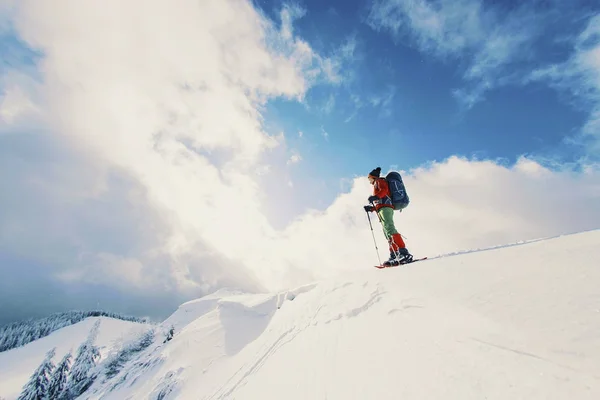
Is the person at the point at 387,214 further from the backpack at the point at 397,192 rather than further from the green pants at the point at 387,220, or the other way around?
the backpack at the point at 397,192

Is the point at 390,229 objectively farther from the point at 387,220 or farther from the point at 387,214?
the point at 387,214

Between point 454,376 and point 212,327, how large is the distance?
635 inches

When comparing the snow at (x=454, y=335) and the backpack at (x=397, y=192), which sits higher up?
the backpack at (x=397, y=192)

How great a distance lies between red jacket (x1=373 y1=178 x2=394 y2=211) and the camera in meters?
9.73

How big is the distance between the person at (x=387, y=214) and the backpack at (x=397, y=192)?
227mm

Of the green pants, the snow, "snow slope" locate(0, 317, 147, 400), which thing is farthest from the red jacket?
"snow slope" locate(0, 317, 147, 400)

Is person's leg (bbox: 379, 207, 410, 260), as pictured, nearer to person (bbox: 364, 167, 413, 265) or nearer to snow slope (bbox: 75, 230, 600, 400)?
person (bbox: 364, 167, 413, 265)

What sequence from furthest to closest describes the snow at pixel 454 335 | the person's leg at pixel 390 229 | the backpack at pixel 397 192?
the backpack at pixel 397 192 → the person's leg at pixel 390 229 → the snow at pixel 454 335

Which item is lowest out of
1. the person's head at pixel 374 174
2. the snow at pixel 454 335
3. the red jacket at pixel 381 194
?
the snow at pixel 454 335

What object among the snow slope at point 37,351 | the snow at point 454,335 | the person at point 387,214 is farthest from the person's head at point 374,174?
the snow slope at point 37,351

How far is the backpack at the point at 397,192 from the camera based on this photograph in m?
10.1

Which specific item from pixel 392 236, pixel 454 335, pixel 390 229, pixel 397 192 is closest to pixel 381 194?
pixel 397 192

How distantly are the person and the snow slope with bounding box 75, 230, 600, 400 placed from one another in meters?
1.80

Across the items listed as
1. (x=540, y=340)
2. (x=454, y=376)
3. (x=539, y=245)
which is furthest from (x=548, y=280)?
(x=454, y=376)
